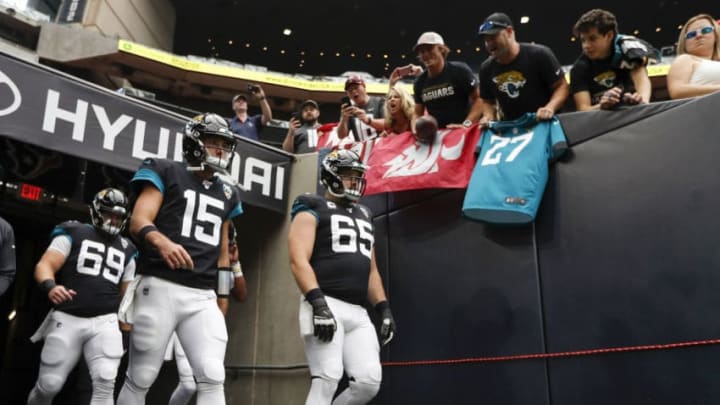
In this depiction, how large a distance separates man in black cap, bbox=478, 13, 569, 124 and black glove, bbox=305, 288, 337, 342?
2110 mm

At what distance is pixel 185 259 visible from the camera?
120 inches

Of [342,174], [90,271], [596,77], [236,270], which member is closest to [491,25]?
[596,77]

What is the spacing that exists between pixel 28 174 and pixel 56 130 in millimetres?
1771

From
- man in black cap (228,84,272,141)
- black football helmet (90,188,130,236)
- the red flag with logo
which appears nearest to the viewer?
the red flag with logo

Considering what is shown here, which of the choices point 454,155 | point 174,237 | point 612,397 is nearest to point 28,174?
point 174,237

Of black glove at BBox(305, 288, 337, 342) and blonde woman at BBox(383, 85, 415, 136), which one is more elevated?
blonde woman at BBox(383, 85, 415, 136)

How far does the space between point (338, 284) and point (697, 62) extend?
295 cm

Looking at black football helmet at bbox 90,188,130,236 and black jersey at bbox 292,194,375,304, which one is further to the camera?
black football helmet at bbox 90,188,130,236

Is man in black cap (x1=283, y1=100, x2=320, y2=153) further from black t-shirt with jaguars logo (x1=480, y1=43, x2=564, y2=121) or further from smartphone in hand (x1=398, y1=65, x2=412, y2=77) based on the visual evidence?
black t-shirt with jaguars logo (x1=480, y1=43, x2=564, y2=121)

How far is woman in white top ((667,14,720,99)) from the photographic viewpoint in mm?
3889

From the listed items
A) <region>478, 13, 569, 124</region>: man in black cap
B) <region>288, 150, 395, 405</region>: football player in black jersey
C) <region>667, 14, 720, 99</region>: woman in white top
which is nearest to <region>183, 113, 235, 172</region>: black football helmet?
<region>288, 150, 395, 405</region>: football player in black jersey

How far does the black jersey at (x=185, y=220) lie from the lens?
3.28m

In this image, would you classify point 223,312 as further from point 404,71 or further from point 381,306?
point 404,71

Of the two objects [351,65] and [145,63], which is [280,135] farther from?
[351,65]
